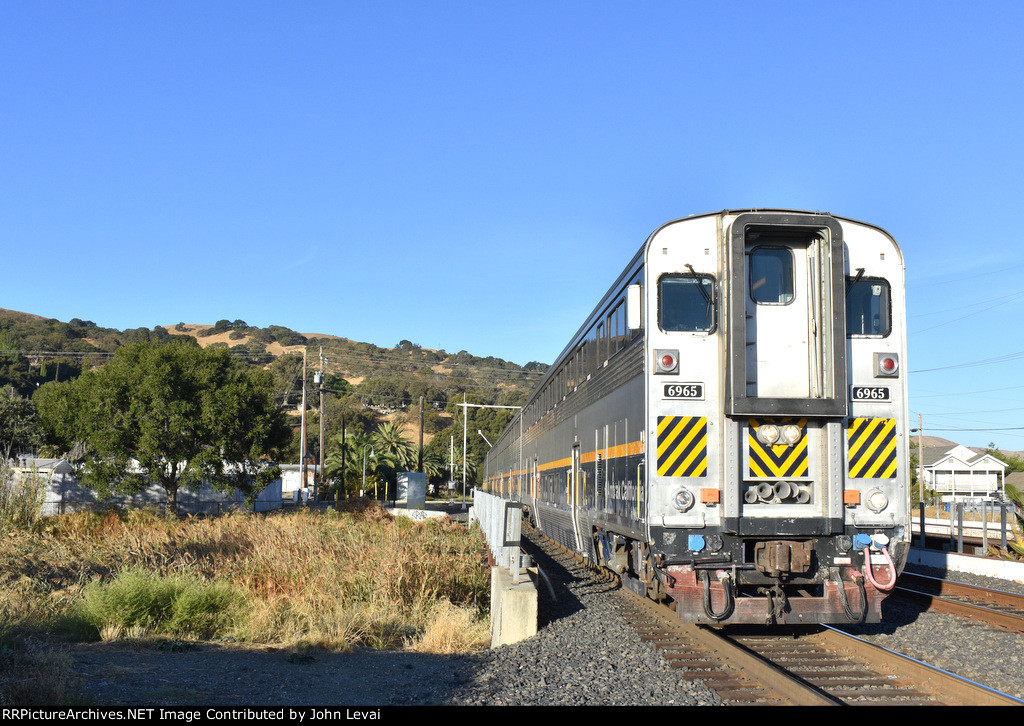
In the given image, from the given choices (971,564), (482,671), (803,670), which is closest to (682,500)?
(803,670)

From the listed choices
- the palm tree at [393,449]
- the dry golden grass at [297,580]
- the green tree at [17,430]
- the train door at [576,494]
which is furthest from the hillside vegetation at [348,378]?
the train door at [576,494]

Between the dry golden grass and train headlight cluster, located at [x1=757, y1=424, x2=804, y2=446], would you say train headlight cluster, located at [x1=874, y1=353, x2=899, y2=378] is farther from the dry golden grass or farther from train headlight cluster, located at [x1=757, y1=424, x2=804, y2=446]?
the dry golden grass

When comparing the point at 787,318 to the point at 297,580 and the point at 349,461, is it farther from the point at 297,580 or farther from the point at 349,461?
the point at 349,461

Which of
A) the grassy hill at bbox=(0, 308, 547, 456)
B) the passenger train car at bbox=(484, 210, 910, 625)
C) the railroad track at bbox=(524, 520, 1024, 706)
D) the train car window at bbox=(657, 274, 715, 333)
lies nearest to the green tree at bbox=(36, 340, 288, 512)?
the railroad track at bbox=(524, 520, 1024, 706)

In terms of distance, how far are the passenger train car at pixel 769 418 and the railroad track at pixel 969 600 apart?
265cm

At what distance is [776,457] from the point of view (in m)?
8.55

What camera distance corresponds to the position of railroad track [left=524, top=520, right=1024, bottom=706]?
6.47 m

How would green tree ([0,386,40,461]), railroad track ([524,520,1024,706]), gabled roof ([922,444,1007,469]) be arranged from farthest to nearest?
gabled roof ([922,444,1007,469]), green tree ([0,386,40,461]), railroad track ([524,520,1024,706])

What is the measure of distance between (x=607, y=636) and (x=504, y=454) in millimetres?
22741

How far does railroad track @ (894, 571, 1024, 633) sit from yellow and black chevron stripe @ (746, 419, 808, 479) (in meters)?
3.60

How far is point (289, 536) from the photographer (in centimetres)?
1411

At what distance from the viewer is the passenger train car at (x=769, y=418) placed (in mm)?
8375

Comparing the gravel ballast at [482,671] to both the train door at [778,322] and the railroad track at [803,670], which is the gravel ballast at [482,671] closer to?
the railroad track at [803,670]
